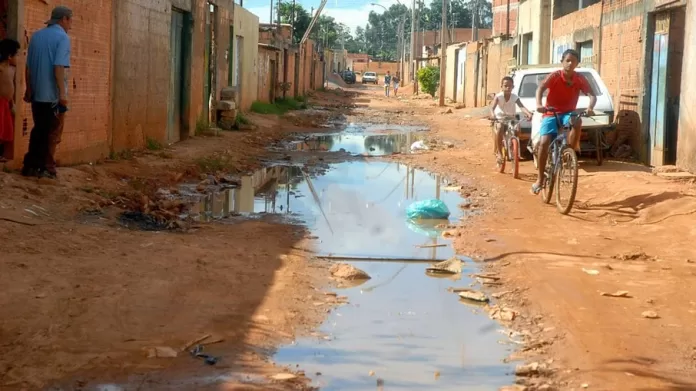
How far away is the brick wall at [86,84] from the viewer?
10028 millimetres

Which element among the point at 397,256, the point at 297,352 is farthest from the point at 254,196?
the point at 297,352

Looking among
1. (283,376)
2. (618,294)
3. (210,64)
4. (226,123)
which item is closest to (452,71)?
(226,123)

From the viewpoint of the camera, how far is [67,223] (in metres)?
7.90

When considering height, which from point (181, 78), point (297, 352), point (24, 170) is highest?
point (181, 78)

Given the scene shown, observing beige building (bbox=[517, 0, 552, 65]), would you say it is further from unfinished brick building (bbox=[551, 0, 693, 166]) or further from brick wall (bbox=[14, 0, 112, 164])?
brick wall (bbox=[14, 0, 112, 164])

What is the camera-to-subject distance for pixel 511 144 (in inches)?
542

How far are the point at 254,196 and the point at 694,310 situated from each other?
6.42 m

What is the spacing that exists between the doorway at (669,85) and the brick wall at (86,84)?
329 inches

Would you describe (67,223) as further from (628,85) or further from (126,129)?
(628,85)

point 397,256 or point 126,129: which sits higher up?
point 126,129

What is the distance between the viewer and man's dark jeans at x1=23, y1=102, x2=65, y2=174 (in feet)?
30.2

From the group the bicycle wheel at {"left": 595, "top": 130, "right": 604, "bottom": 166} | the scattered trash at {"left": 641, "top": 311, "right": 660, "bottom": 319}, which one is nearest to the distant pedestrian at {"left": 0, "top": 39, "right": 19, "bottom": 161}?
the scattered trash at {"left": 641, "top": 311, "right": 660, "bottom": 319}

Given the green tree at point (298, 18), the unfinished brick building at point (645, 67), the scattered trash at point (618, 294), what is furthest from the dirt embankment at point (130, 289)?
the green tree at point (298, 18)

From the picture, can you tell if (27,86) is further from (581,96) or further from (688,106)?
(581,96)
